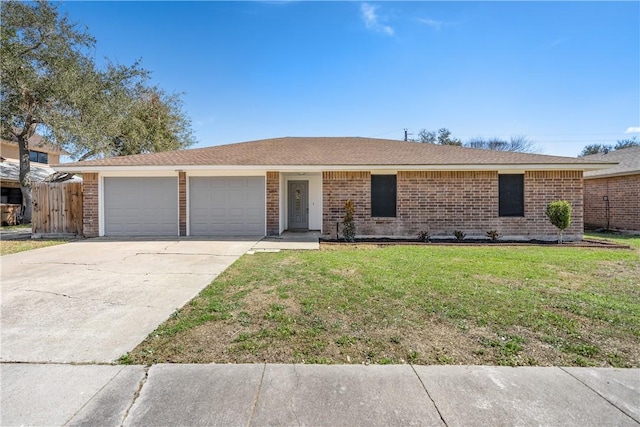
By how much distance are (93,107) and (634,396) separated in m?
21.2

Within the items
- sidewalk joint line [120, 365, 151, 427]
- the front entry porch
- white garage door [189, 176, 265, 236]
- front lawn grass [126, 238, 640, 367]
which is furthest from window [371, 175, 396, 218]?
sidewalk joint line [120, 365, 151, 427]

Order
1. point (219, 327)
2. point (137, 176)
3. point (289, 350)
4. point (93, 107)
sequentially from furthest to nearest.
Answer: point (93, 107), point (137, 176), point (219, 327), point (289, 350)

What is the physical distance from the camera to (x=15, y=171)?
20625 mm

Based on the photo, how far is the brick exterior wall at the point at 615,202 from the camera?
44.4 feet

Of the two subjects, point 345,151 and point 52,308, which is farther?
point 345,151

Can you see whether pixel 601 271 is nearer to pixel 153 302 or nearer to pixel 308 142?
pixel 153 302

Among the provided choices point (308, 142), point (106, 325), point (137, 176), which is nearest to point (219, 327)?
point (106, 325)

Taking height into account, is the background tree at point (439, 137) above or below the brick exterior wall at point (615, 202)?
above

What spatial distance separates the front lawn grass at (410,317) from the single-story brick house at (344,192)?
15.1 ft

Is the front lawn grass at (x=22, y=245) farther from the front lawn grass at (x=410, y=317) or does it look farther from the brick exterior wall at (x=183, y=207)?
the front lawn grass at (x=410, y=317)

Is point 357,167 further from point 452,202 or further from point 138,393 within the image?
point 138,393

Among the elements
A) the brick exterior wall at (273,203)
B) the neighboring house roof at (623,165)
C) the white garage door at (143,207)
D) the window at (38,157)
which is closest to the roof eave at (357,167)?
the brick exterior wall at (273,203)

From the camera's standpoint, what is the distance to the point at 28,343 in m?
3.41

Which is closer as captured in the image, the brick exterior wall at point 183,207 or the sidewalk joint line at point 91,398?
the sidewalk joint line at point 91,398
